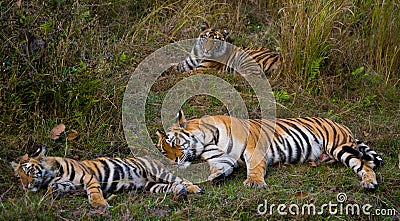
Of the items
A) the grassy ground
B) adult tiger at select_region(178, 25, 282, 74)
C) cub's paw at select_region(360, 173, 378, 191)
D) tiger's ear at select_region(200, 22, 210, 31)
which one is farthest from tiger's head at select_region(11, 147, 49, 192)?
tiger's ear at select_region(200, 22, 210, 31)

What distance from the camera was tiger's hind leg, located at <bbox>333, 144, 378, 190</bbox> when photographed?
5.08m

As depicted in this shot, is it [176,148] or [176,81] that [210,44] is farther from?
[176,148]

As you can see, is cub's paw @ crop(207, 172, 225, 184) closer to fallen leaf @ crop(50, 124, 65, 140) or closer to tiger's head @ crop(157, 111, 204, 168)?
tiger's head @ crop(157, 111, 204, 168)

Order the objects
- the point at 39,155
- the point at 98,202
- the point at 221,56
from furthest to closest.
A: the point at 221,56 < the point at 39,155 < the point at 98,202

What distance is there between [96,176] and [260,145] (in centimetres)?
159

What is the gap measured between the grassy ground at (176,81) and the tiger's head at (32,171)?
0.10m

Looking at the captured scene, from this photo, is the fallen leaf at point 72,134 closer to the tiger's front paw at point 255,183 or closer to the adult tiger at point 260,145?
the adult tiger at point 260,145

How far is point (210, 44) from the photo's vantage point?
7.82m

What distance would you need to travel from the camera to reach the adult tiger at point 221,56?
7574 mm

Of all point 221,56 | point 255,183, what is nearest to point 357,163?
point 255,183

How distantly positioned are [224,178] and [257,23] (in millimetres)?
4106

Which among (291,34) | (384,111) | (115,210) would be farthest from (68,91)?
(384,111)

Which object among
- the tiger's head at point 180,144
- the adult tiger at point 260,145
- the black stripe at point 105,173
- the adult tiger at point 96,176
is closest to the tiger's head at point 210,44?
the adult tiger at point 260,145

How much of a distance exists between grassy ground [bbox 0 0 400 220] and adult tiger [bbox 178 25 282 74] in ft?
0.82
